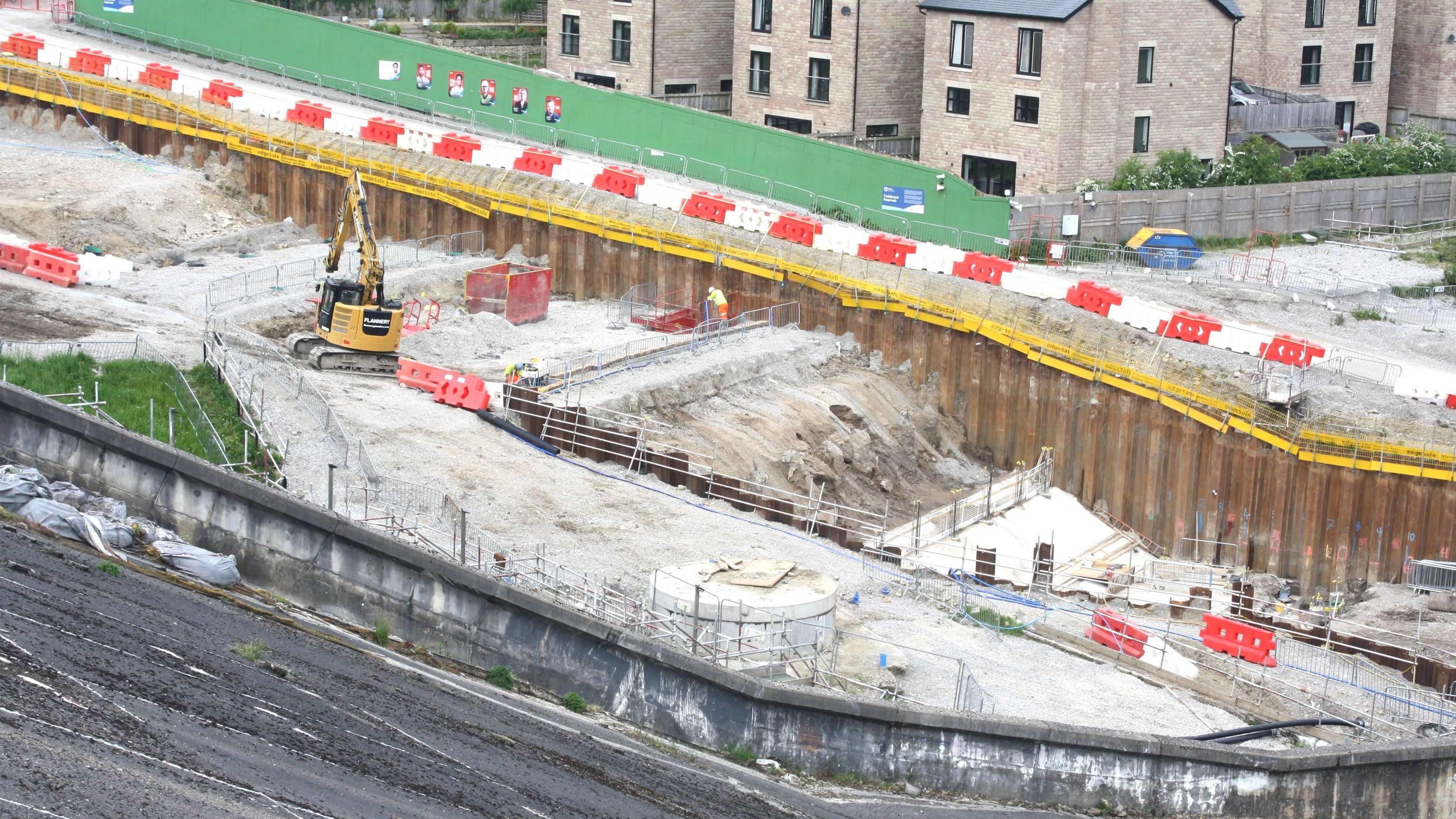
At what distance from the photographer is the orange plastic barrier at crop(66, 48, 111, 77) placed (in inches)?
2655

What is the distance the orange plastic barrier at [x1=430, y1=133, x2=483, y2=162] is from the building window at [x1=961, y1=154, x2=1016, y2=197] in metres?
16.0

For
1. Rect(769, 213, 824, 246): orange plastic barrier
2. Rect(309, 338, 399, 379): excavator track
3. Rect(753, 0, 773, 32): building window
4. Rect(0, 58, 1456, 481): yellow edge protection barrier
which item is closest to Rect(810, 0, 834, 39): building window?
Rect(753, 0, 773, 32): building window

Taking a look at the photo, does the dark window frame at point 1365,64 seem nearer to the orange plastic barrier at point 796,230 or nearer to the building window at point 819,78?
the building window at point 819,78

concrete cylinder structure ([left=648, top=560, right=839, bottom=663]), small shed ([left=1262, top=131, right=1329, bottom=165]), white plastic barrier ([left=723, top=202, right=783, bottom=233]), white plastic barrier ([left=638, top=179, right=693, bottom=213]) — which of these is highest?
small shed ([left=1262, top=131, right=1329, bottom=165])

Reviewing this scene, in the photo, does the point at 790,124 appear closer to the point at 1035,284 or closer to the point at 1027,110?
the point at 1027,110

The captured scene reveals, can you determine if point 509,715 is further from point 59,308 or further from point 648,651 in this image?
point 59,308

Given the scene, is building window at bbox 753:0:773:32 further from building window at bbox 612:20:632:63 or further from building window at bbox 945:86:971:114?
building window at bbox 945:86:971:114

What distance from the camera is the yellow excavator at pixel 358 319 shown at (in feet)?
158

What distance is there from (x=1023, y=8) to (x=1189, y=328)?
14897 mm

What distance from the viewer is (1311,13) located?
237 feet

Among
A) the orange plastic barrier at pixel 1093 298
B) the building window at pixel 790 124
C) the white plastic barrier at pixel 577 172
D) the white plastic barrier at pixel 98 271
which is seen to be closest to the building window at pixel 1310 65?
the building window at pixel 790 124

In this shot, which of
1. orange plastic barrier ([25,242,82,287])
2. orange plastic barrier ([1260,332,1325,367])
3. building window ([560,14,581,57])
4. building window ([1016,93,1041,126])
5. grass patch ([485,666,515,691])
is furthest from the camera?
building window ([560,14,581,57])

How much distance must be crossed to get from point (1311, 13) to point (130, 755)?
192 feet

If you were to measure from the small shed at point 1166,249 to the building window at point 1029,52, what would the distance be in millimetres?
6723
